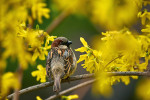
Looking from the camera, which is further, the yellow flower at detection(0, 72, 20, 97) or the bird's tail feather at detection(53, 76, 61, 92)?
the bird's tail feather at detection(53, 76, 61, 92)

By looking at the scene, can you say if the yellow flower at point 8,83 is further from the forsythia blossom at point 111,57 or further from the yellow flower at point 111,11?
the forsythia blossom at point 111,57

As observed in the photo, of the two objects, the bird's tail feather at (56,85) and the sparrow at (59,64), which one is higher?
the sparrow at (59,64)

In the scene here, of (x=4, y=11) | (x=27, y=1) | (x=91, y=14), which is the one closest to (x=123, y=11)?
(x=91, y=14)

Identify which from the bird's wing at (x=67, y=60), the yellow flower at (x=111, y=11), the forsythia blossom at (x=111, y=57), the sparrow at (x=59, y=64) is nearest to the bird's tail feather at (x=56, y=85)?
the sparrow at (x=59, y=64)

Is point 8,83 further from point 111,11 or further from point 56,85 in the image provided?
point 56,85

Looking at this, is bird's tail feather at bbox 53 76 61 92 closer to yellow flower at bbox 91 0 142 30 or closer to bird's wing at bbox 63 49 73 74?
bird's wing at bbox 63 49 73 74

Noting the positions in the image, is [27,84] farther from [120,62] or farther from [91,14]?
[91,14]

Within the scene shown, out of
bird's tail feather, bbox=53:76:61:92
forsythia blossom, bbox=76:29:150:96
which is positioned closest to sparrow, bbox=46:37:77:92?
bird's tail feather, bbox=53:76:61:92

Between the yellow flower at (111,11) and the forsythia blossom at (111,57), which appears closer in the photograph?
the yellow flower at (111,11)

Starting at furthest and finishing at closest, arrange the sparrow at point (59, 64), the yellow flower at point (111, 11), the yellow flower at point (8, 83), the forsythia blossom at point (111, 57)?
the sparrow at point (59, 64), the forsythia blossom at point (111, 57), the yellow flower at point (8, 83), the yellow flower at point (111, 11)

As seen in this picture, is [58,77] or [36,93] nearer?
[58,77]

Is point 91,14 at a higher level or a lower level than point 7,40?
higher
